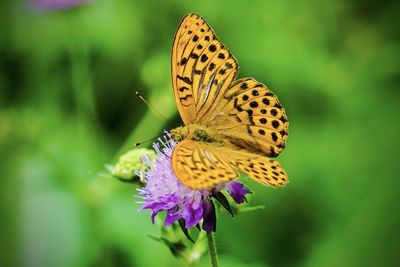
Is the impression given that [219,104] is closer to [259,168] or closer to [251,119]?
[251,119]

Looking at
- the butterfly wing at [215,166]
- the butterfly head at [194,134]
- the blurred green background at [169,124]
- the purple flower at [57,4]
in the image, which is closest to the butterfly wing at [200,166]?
the butterfly wing at [215,166]

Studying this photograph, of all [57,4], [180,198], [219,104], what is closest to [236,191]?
[180,198]

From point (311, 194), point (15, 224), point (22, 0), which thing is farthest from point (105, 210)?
point (22, 0)

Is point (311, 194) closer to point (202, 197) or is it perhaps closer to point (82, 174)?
point (82, 174)

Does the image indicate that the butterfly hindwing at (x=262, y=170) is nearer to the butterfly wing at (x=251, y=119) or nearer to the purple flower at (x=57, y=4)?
the butterfly wing at (x=251, y=119)

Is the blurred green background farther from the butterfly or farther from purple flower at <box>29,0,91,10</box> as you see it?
the butterfly

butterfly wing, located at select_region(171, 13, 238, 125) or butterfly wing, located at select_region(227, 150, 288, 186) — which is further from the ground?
butterfly wing, located at select_region(171, 13, 238, 125)

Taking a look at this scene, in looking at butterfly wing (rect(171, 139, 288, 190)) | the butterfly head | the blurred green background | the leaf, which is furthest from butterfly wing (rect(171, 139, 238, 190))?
the blurred green background
